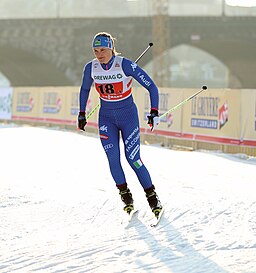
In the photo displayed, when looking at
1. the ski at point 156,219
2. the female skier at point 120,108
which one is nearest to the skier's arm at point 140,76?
the female skier at point 120,108

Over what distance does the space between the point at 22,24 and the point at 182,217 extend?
149 feet

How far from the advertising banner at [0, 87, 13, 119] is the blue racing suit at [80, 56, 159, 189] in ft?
72.7

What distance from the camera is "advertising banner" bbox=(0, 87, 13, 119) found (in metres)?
29.0

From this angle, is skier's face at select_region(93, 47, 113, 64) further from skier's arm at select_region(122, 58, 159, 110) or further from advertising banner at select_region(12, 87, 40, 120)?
advertising banner at select_region(12, 87, 40, 120)

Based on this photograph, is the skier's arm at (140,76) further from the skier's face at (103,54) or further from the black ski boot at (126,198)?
the black ski boot at (126,198)

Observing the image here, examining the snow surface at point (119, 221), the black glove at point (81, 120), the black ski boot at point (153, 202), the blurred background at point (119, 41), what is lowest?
the snow surface at point (119, 221)

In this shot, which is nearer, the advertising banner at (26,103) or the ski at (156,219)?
the ski at (156,219)

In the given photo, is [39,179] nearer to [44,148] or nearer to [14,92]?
[44,148]

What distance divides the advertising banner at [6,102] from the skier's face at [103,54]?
73.2 feet

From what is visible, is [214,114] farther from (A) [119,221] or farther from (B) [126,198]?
(A) [119,221]

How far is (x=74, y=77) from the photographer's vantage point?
53.4 m

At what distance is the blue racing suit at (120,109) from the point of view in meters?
7.02

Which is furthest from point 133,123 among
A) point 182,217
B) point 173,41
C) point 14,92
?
point 173,41

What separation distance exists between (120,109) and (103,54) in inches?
23.7
